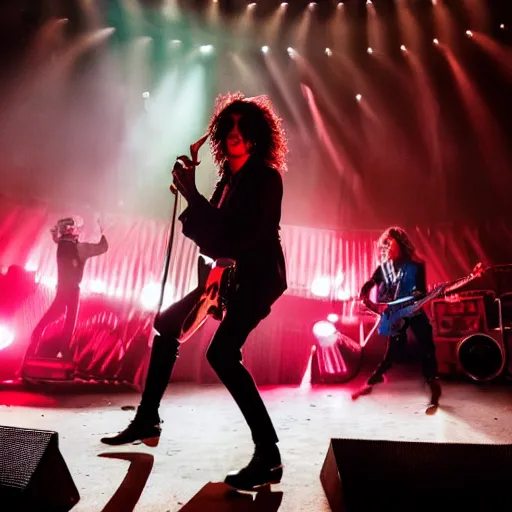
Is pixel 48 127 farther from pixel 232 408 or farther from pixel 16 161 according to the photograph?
pixel 232 408

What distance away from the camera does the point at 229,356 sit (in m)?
1.91

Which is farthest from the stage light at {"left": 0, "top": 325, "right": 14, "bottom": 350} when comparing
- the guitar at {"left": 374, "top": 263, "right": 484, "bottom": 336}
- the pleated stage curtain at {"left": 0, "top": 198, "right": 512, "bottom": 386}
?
the guitar at {"left": 374, "top": 263, "right": 484, "bottom": 336}

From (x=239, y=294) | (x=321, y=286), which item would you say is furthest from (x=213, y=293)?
(x=321, y=286)

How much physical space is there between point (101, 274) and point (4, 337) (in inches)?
53.4

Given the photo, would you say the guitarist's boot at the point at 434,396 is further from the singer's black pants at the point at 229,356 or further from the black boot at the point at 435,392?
the singer's black pants at the point at 229,356

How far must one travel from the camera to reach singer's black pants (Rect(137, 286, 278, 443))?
1895mm

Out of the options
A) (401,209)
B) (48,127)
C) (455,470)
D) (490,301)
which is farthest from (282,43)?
(455,470)

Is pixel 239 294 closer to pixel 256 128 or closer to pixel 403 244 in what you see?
pixel 256 128

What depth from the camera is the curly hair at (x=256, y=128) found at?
238 centimetres

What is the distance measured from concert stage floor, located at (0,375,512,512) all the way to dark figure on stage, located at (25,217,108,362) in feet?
2.31

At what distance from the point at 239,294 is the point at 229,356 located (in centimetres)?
30

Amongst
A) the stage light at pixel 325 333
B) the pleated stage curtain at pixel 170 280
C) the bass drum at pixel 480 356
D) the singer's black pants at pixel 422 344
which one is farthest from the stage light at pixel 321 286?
the bass drum at pixel 480 356

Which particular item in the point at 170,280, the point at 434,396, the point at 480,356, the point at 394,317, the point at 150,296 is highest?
the point at 170,280

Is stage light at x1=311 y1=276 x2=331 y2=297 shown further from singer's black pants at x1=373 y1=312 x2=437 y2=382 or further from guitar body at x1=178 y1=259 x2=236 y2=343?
guitar body at x1=178 y1=259 x2=236 y2=343
